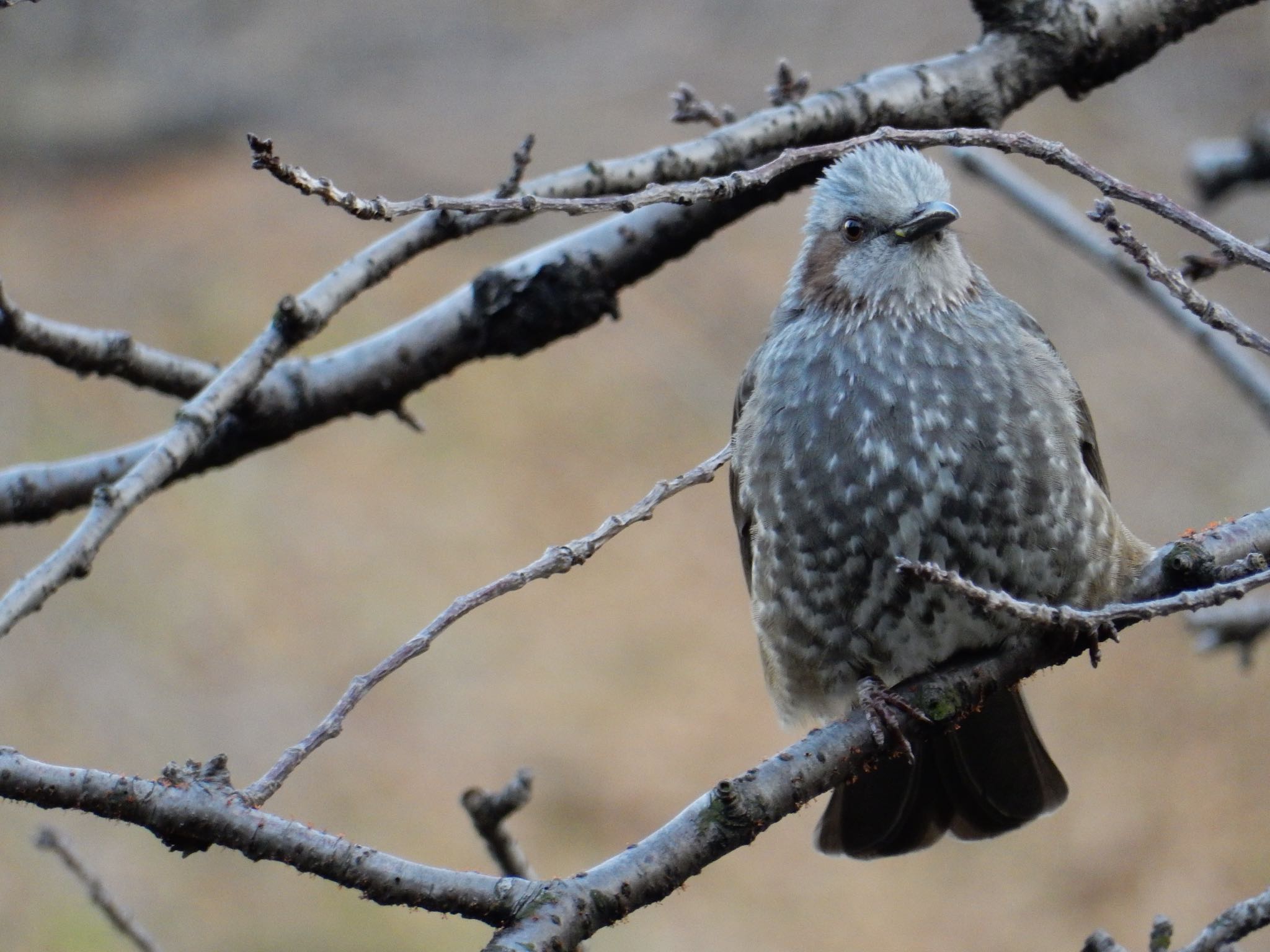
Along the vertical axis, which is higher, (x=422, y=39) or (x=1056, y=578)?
(x=422, y=39)

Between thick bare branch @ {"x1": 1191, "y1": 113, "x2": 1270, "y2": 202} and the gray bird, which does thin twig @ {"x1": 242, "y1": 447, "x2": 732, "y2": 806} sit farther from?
thick bare branch @ {"x1": 1191, "y1": 113, "x2": 1270, "y2": 202}

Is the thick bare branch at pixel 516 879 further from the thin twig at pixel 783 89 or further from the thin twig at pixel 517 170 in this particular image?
the thin twig at pixel 783 89

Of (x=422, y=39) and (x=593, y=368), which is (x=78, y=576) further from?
(x=422, y=39)

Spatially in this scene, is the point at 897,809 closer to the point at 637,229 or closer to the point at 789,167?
the point at 637,229

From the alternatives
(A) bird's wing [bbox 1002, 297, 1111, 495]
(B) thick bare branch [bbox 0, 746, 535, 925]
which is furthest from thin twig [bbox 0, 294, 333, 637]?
(A) bird's wing [bbox 1002, 297, 1111, 495]

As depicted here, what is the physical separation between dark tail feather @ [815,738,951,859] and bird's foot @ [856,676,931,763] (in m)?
0.68

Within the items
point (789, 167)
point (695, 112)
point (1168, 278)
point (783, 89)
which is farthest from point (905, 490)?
point (695, 112)

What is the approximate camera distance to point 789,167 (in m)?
1.83

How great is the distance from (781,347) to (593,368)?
21.8 feet

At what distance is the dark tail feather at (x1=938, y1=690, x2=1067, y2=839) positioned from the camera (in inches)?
119

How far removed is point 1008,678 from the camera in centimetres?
245

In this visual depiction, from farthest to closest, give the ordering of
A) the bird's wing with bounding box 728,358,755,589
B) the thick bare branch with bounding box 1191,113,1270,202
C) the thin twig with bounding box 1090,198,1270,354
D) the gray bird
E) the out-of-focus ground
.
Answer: the out-of-focus ground < the thick bare branch with bounding box 1191,113,1270,202 < the bird's wing with bounding box 728,358,755,589 < the gray bird < the thin twig with bounding box 1090,198,1270,354

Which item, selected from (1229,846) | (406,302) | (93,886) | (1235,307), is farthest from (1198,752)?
(93,886)

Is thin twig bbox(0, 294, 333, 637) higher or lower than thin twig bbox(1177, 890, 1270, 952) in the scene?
higher
